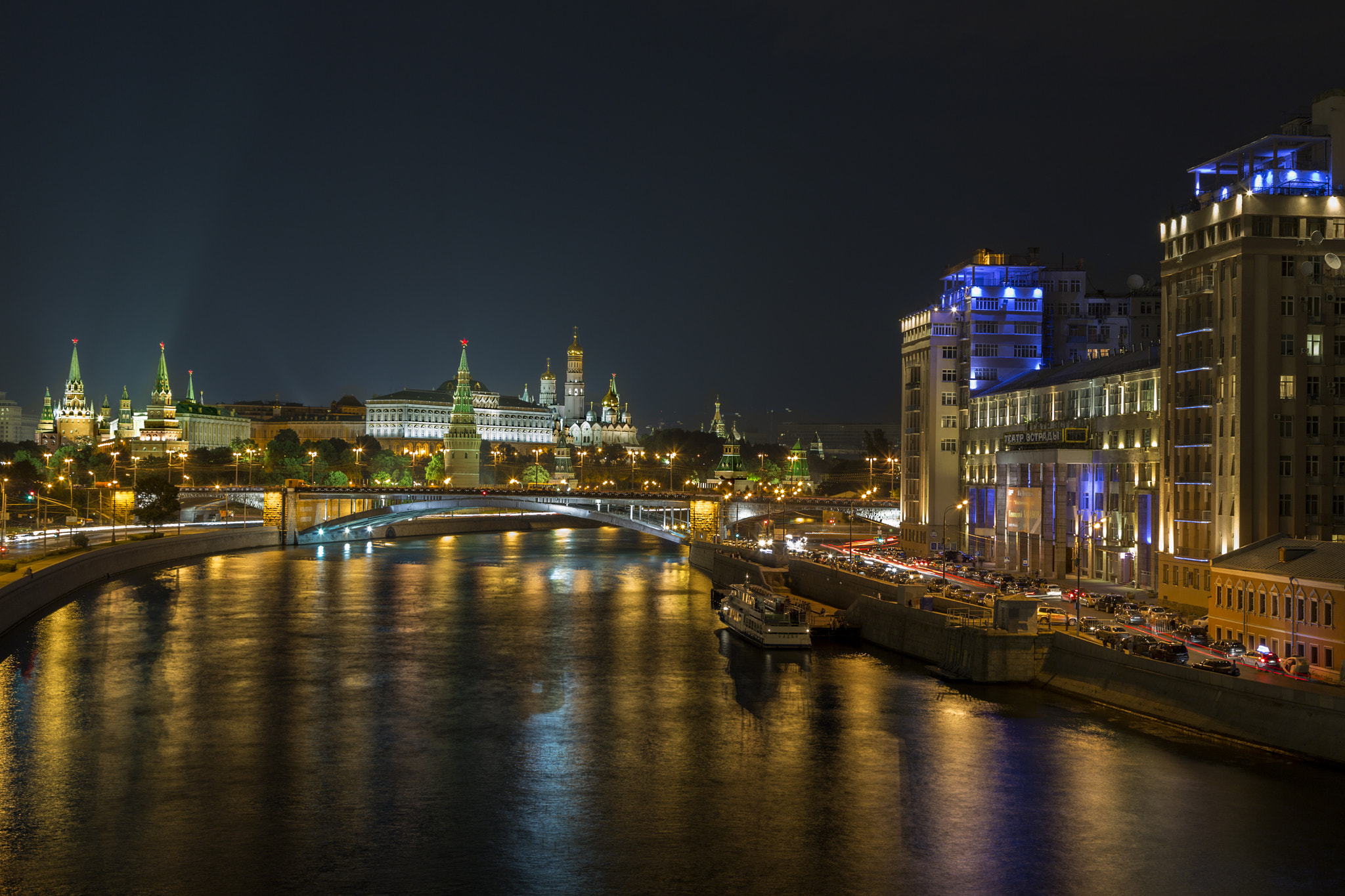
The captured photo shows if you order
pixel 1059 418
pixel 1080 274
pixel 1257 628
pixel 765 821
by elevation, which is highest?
pixel 1080 274

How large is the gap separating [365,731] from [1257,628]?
23.7m

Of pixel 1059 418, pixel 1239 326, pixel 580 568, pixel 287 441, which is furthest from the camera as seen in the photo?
pixel 287 441

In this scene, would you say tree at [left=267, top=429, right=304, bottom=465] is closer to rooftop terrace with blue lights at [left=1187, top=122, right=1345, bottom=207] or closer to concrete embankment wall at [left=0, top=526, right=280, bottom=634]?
concrete embankment wall at [left=0, top=526, right=280, bottom=634]

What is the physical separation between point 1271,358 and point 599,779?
27.6 metres

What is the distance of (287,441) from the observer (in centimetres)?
16075

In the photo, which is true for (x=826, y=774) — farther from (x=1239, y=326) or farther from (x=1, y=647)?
(x=1, y=647)

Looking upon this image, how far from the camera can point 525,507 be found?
9588 centimetres

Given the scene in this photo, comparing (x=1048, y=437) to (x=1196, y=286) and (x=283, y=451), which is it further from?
(x=283, y=451)

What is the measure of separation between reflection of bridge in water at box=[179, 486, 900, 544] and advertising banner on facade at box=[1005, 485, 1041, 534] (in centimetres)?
1983

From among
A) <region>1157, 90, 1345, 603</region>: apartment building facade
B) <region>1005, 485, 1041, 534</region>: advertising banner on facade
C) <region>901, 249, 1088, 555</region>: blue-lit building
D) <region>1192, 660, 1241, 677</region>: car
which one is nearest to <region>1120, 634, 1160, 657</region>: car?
<region>1192, 660, 1241, 677</region>: car

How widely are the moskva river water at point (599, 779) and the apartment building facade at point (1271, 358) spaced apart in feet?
37.5

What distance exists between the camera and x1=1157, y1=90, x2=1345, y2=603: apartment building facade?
3988 cm

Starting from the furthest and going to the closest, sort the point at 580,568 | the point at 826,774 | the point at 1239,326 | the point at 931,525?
the point at 580,568 < the point at 931,525 < the point at 1239,326 < the point at 826,774

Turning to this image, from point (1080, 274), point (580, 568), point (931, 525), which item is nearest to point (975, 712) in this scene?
point (931, 525)
